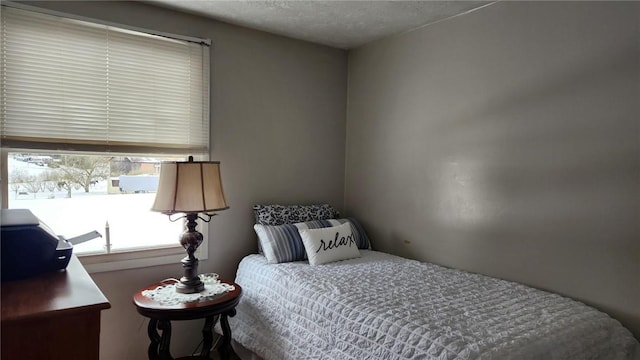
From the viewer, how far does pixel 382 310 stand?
1.90 m

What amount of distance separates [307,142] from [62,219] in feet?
5.95

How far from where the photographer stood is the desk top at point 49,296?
0.96 meters

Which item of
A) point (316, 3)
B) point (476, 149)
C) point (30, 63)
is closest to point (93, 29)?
point (30, 63)

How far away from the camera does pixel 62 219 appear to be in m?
2.48

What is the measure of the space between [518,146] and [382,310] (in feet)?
4.27

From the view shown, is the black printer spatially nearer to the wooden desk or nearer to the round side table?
the wooden desk

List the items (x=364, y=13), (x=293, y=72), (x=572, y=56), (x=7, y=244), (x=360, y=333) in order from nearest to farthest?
(x=7, y=244) → (x=360, y=333) → (x=572, y=56) → (x=364, y=13) → (x=293, y=72)

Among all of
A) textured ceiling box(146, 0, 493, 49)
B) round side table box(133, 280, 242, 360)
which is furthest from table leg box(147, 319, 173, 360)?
textured ceiling box(146, 0, 493, 49)

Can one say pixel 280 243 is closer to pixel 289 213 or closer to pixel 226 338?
pixel 289 213

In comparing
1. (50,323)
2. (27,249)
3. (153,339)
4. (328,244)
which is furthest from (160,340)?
(50,323)

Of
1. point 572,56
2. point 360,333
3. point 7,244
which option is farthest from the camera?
point 572,56

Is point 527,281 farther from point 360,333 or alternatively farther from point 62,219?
point 62,219

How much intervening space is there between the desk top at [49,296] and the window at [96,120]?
142 centimetres

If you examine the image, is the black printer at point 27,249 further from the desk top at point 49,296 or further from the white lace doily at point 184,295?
the white lace doily at point 184,295
